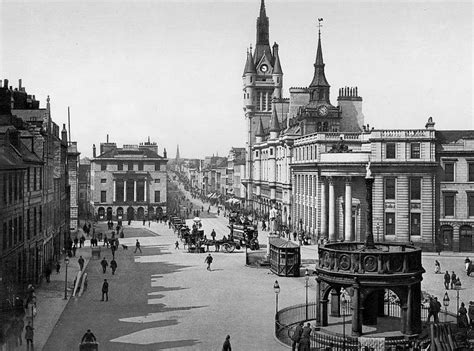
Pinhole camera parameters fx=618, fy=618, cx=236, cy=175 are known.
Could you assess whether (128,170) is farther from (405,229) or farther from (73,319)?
(73,319)

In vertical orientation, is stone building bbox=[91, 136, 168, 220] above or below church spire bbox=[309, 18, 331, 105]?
below

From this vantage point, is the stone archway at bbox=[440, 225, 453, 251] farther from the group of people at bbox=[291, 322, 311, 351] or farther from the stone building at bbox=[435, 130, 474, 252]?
the group of people at bbox=[291, 322, 311, 351]

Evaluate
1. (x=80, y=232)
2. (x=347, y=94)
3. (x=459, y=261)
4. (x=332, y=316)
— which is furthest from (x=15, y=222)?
(x=347, y=94)

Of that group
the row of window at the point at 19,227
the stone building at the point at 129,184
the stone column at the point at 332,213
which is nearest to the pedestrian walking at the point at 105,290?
the row of window at the point at 19,227

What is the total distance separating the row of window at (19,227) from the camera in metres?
31.8

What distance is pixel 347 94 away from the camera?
299ft

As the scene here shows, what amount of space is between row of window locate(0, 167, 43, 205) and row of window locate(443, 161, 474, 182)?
1452 inches

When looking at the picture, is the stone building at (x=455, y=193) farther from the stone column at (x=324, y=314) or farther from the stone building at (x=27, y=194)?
the stone column at (x=324, y=314)

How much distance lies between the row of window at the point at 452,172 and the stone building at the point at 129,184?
55998 mm

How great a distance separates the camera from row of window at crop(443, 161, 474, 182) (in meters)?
58.0

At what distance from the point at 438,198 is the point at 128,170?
59.8 m

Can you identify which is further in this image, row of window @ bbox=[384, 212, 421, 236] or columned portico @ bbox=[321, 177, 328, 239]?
columned portico @ bbox=[321, 177, 328, 239]

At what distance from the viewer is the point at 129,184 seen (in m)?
105

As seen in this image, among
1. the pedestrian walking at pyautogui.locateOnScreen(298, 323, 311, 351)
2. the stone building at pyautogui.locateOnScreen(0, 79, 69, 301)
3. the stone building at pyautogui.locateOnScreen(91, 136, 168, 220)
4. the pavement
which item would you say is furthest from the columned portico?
the stone building at pyautogui.locateOnScreen(91, 136, 168, 220)
